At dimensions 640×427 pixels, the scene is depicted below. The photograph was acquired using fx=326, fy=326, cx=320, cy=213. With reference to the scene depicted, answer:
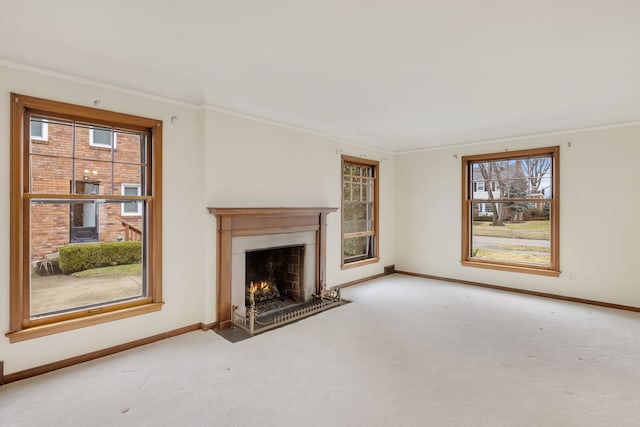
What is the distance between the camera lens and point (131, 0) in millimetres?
1823

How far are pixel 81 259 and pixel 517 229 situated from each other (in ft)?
19.0

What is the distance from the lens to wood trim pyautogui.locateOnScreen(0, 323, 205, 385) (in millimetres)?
2543

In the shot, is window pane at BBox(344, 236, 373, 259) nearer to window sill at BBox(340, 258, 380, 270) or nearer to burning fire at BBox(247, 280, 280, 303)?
window sill at BBox(340, 258, 380, 270)

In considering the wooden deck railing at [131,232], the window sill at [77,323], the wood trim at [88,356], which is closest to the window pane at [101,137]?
the wooden deck railing at [131,232]

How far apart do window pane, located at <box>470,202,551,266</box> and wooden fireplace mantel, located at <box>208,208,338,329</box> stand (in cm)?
301

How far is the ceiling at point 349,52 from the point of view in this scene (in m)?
1.92

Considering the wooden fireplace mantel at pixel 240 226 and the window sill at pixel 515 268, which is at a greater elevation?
the wooden fireplace mantel at pixel 240 226

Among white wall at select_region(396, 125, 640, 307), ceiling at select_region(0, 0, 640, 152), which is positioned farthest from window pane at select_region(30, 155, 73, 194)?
white wall at select_region(396, 125, 640, 307)

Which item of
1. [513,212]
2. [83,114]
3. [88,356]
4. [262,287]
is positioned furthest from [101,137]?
[513,212]

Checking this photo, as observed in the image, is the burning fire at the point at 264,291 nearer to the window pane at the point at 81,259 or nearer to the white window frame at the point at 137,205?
the window pane at the point at 81,259

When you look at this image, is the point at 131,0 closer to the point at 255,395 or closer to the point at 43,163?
the point at 43,163

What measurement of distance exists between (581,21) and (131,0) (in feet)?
8.76

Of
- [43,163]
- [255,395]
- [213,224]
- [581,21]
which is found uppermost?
[581,21]

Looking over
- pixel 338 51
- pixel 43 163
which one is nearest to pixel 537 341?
pixel 338 51
